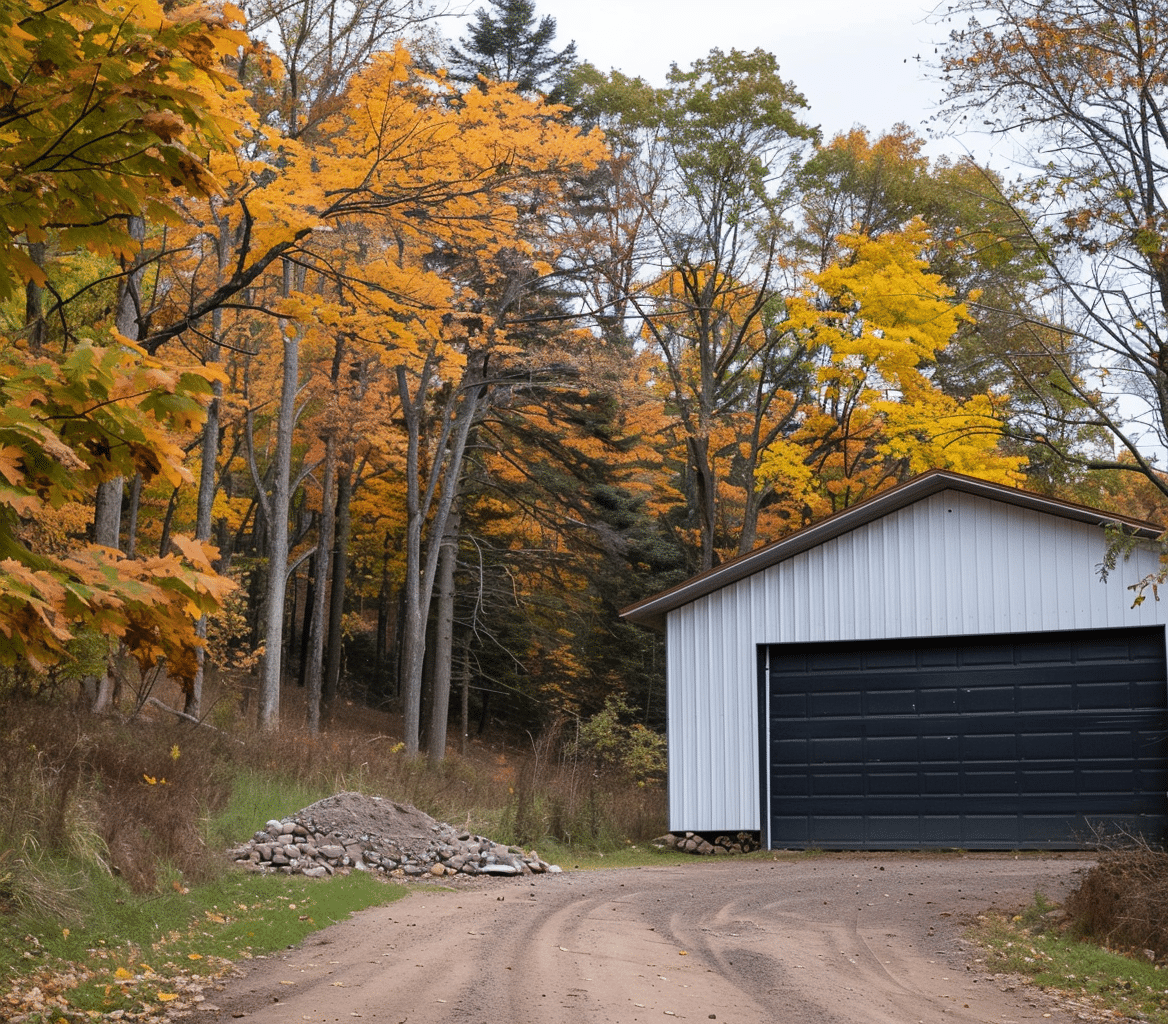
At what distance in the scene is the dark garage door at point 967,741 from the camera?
14945 mm

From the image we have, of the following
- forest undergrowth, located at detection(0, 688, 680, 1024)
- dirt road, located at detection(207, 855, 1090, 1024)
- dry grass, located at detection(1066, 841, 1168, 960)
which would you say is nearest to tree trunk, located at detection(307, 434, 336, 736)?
forest undergrowth, located at detection(0, 688, 680, 1024)

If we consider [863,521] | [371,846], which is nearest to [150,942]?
[371,846]

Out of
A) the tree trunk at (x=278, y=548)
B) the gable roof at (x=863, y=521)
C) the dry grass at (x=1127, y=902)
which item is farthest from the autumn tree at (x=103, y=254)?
the tree trunk at (x=278, y=548)

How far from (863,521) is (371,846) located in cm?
829

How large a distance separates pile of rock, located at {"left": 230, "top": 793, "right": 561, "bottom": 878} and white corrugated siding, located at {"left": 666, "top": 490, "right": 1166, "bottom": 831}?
13.7ft

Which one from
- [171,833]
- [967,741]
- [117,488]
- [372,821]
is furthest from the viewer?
[967,741]

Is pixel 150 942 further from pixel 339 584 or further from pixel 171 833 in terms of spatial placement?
pixel 339 584

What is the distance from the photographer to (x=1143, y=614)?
14.8 meters

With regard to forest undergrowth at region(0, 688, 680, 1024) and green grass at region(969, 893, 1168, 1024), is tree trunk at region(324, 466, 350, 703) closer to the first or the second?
forest undergrowth at region(0, 688, 680, 1024)

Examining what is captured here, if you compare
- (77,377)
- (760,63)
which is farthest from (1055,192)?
(760,63)

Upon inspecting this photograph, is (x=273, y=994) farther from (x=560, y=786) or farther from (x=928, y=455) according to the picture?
(x=928, y=455)

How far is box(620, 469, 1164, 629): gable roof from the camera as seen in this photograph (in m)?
15.2

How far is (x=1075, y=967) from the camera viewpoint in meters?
7.87

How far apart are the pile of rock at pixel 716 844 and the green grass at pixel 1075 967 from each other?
23.8 feet
